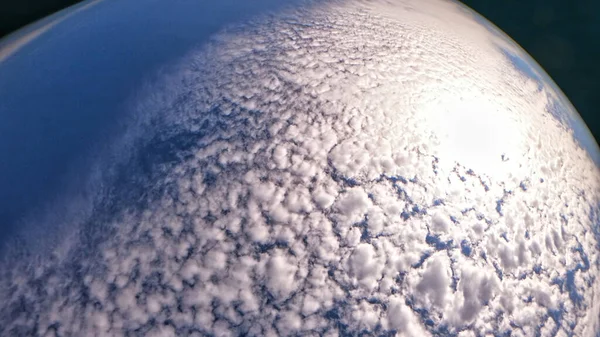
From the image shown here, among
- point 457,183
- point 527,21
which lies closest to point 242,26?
point 457,183

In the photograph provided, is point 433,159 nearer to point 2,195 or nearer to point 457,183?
point 457,183

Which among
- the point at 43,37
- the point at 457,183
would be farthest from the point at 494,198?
the point at 43,37

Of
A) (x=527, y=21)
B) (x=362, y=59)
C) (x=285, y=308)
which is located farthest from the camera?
(x=527, y=21)

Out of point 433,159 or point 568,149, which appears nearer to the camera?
point 433,159

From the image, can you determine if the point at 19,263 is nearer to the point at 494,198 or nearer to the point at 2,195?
the point at 2,195

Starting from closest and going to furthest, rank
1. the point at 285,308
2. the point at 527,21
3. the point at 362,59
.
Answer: the point at 285,308
the point at 362,59
the point at 527,21

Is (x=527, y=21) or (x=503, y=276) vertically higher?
(x=503, y=276)
